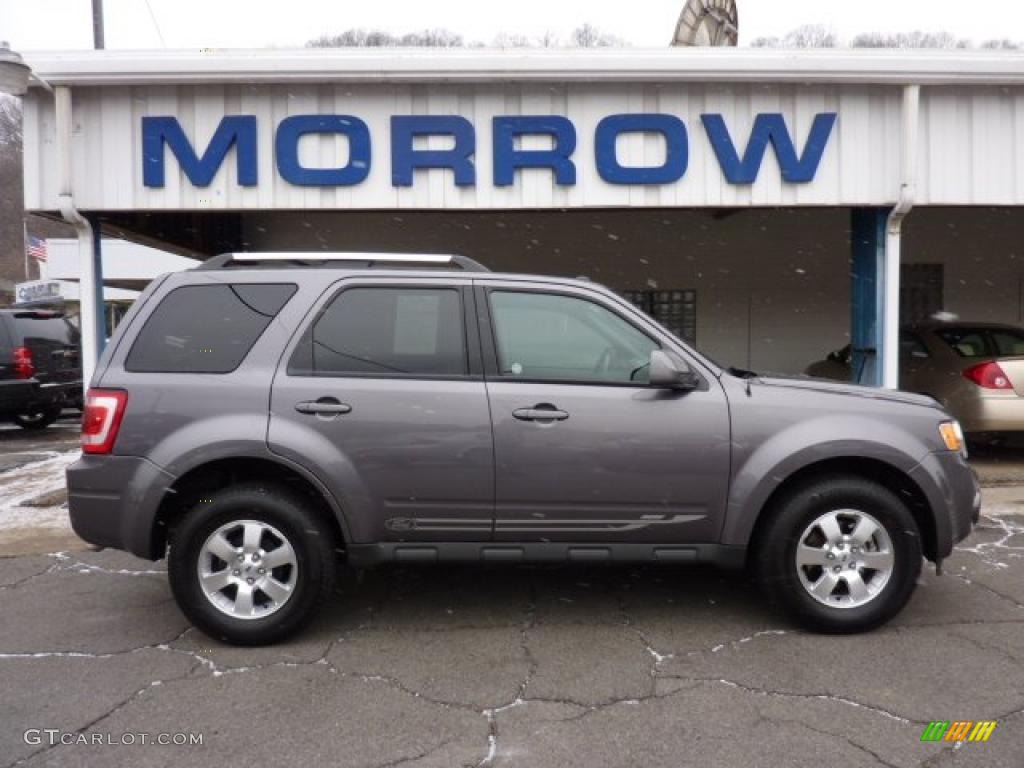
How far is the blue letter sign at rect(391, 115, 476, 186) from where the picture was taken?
733 cm

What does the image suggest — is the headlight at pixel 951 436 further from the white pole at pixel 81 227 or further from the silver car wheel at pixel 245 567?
the white pole at pixel 81 227

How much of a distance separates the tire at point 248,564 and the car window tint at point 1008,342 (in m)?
7.36

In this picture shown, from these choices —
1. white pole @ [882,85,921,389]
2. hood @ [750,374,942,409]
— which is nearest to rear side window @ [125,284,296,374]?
hood @ [750,374,942,409]

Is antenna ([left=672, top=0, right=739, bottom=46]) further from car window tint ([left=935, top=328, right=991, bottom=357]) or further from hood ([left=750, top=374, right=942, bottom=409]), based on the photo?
hood ([left=750, top=374, right=942, bottom=409])

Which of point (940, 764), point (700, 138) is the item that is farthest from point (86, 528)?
point (700, 138)

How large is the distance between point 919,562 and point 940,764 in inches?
50.5

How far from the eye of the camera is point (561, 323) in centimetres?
397

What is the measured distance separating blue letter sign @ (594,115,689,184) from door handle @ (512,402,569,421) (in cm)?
431

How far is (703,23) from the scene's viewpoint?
9.49 m

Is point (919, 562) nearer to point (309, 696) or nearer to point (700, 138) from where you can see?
point (309, 696)

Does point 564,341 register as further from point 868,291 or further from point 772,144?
point 868,291

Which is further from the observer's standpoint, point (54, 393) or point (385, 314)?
point (54, 393)

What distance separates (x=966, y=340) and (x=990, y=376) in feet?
2.84

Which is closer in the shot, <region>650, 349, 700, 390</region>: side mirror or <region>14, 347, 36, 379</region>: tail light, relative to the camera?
<region>650, 349, 700, 390</region>: side mirror
